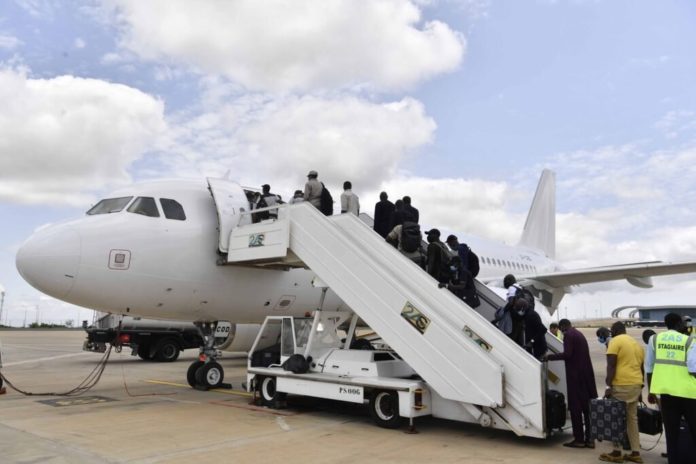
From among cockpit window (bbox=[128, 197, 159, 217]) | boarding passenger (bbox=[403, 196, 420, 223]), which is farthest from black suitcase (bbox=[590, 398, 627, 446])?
cockpit window (bbox=[128, 197, 159, 217])

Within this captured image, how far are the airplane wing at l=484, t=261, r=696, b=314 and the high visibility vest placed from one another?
10.2 m

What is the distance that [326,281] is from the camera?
843 centimetres

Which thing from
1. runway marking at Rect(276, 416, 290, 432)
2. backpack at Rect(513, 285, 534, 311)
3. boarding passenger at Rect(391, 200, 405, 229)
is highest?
boarding passenger at Rect(391, 200, 405, 229)

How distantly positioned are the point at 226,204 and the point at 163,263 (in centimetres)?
163

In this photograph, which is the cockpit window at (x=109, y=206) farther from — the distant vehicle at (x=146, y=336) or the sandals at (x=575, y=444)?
the distant vehicle at (x=146, y=336)

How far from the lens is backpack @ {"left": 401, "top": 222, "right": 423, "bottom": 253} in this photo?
846cm

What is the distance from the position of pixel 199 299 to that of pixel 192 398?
190 cm

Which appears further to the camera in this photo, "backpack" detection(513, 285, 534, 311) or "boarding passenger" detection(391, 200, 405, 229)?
"boarding passenger" detection(391, 200, 405, 229)

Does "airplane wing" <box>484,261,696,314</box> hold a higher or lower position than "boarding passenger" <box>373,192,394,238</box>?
lower

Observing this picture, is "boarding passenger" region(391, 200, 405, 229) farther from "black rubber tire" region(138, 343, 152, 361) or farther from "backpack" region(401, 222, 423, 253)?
"black rubber tire" region(138, 343, 152, 361)

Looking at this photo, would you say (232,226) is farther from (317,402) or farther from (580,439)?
(580,439)

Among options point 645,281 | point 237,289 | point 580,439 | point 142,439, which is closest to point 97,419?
point 142,439

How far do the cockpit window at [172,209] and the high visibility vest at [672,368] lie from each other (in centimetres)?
782

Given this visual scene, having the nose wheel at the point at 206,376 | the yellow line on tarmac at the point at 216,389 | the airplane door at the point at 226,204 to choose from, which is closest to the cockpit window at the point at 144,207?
the airplane door at the point at 226,204
